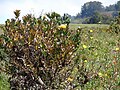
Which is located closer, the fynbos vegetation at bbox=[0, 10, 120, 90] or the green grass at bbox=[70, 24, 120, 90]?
the fynbos vegetation at bbox=[0, 10, 120, 90]

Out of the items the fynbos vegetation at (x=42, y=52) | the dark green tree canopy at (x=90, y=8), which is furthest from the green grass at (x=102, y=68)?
the dark green tree canopy at (x=90, y=8)

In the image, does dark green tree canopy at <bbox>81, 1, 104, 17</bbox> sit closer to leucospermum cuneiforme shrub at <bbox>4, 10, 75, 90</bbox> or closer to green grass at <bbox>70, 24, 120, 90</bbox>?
green grass at <bbox>70, 24, 120, 90</bbox>

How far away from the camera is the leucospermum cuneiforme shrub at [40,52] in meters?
4.52

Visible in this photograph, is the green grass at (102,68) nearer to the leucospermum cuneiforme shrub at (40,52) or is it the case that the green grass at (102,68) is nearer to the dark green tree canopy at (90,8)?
the leucospermum cuneiforme shrub at (40,52)

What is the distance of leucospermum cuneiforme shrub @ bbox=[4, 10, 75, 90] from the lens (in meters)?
4.52

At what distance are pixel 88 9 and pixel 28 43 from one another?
7245 inches

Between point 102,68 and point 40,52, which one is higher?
point 40,52

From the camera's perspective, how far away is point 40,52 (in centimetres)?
459

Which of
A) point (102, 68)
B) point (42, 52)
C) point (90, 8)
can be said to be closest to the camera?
point (42, 52)

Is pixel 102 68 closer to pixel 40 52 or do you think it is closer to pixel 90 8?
pixel 40 52

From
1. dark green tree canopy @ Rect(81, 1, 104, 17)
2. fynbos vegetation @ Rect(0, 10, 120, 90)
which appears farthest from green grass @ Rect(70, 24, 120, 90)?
dark green tree canopy @ Rect(81, 1, 104, 17)

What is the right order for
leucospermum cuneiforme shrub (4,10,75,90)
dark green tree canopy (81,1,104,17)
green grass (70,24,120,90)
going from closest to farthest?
leucospermum cuneiforme shrub (4,10,75,90)
green grass (70,24,120,90)
dark green tree canopy (81,1,104,17)

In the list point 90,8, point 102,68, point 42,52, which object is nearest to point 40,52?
point 42,52

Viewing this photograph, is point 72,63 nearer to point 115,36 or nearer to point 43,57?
point 43,57
